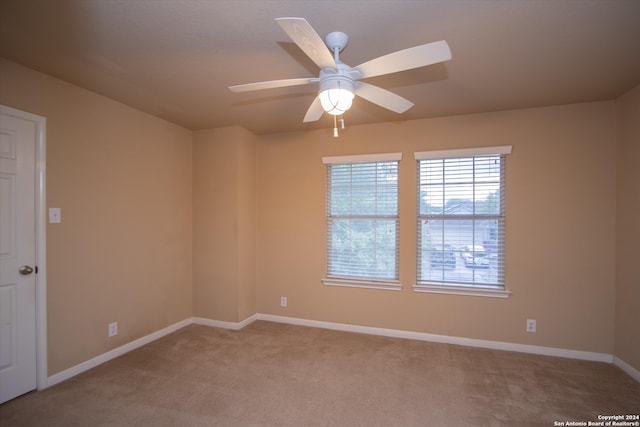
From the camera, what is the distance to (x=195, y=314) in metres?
4.09

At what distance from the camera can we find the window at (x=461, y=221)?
11.0 ft

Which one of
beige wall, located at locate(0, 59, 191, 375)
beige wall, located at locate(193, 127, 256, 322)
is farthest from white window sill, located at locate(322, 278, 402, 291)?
beige wall, located at locate(0, 59, 191, 375)

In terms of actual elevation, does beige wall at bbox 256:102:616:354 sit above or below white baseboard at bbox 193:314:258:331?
above

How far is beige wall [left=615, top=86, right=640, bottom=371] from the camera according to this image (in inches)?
107

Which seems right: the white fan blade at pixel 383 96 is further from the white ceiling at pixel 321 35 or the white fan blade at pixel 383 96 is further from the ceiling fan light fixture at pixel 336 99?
the white ceiling at pixel 321 35

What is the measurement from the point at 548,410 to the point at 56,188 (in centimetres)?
413

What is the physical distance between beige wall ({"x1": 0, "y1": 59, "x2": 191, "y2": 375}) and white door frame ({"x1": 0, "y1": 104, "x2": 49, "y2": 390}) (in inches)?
2.0

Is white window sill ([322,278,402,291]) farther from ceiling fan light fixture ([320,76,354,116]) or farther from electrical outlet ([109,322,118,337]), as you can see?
ceiling fan light fixture ([320,76,354,116])

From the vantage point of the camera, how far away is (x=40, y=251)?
2514 millimetres

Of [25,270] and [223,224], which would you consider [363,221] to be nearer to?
[223,224]

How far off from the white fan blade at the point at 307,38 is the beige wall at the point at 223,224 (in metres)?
2.47

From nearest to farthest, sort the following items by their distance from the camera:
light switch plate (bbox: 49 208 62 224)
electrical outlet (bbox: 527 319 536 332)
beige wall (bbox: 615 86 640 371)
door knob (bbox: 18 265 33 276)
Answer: door knob (bbox: 18 265 33 276), light switch plate (bbox: 49 208 62 224), beige wall (bbox: 615 86 640 371), electrical outlet (bbox: 527 319 536 332)

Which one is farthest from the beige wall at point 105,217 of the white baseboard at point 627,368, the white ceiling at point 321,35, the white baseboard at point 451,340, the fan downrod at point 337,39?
the white baseboard at point 627,368

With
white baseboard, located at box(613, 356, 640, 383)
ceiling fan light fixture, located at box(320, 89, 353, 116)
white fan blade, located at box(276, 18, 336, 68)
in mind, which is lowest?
white baseboard, located at box(613, 356, 640, 383)
